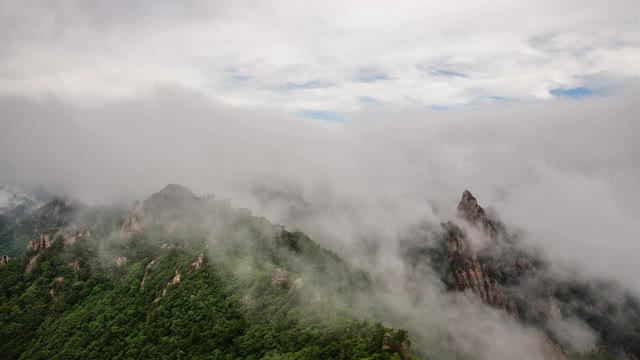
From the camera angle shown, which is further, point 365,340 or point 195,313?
point 195,313

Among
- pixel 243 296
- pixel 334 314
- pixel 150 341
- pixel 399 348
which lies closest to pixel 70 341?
pixel 150 341

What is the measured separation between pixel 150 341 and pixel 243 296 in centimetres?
4344

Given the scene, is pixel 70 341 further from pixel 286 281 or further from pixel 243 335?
pixel 286 281

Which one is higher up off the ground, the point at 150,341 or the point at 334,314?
the point at 334,314

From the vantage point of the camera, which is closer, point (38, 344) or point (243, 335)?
point (243, 335)

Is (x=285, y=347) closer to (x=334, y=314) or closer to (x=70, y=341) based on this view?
(x=334, y=314)

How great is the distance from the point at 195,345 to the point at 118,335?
42623mm

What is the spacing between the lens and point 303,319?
16700 cm

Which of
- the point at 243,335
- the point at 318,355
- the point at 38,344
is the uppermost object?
the point at 318,355

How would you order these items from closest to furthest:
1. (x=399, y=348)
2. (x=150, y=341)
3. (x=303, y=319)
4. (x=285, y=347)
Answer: (x=399, y=348), (x=285, y=347), (x=303, y=319), (x=150, y=341)

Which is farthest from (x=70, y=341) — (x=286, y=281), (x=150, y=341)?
(x=286, y=281)

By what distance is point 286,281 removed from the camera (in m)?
197

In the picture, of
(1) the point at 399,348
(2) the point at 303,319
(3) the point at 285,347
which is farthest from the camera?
(2) the point at 303,319

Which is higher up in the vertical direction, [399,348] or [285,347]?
[399,348]
